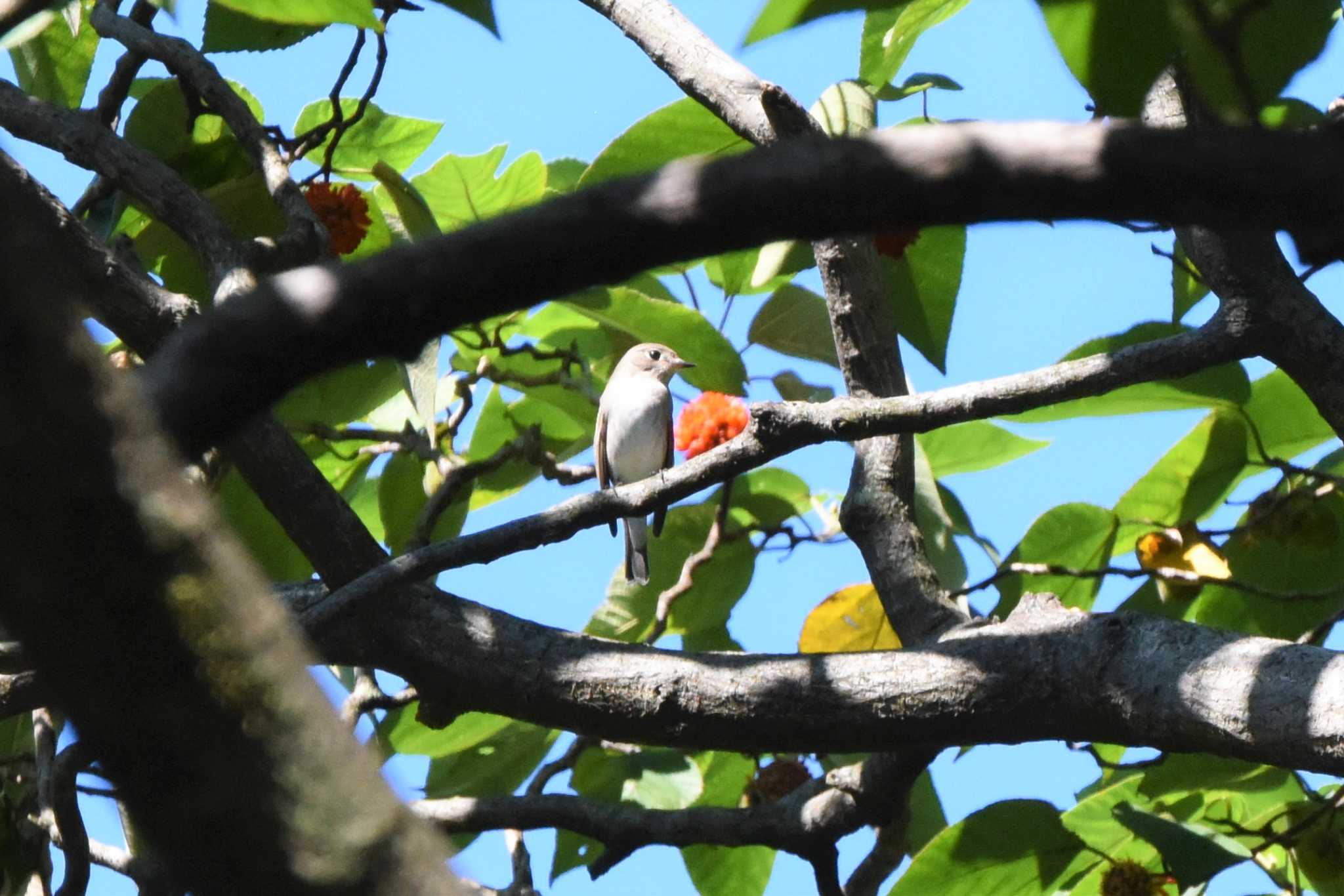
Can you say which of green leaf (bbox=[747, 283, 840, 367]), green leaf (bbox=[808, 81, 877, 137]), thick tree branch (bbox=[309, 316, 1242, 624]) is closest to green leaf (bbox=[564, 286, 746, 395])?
green leaf (bbox=[747, 283, 840, 367])

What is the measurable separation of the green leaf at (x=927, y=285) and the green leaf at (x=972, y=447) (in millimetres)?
516

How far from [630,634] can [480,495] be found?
708 millimetres

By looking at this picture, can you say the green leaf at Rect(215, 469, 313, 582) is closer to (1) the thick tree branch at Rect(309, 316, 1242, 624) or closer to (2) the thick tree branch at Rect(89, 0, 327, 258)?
(2) the thick tree branch at Rect(89, 0, 327, 258)

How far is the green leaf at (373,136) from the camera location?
146 inches

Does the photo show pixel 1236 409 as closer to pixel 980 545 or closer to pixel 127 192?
pixel 980 545

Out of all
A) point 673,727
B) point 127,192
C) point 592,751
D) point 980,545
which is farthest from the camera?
point 592,751

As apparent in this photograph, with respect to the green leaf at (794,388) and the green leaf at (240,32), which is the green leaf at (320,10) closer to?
the green leaf at (240,32)

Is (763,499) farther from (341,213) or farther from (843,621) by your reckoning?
(341,213)

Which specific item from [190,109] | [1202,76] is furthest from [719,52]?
[1202,76]

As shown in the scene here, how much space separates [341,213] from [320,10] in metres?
2.17

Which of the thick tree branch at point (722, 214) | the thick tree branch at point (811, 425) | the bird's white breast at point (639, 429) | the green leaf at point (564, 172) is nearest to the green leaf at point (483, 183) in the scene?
the green leaf at point (564, 172)

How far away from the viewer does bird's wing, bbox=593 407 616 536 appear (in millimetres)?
3584

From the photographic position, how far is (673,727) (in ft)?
7.50

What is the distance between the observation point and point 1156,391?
2.68m
